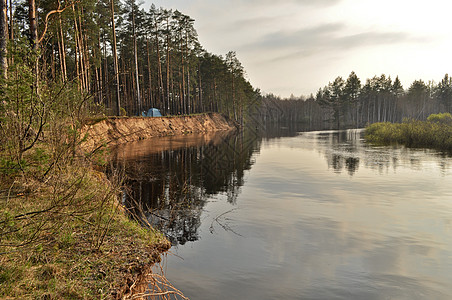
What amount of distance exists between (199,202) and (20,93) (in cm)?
796

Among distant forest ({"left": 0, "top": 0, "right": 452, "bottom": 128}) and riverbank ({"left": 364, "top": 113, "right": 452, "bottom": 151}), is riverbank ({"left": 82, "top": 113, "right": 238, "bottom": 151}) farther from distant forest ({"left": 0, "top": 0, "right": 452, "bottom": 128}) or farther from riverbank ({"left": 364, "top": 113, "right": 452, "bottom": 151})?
riverbank ({"left": 364, "top": 113, "right": 452, "bottom": 151})

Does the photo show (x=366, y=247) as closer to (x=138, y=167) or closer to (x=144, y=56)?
(x=138, y=167)

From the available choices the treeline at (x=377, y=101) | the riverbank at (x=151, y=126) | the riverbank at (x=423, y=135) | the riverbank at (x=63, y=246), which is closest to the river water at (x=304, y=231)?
the riverbank at (x=63, y=246)

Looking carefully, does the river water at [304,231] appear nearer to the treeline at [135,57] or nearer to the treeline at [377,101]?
the treeline at [135,57]

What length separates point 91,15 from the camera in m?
35.5

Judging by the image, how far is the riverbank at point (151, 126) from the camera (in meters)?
31.4

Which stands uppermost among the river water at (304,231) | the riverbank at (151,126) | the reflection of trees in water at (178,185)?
the riverbank at (151,126)

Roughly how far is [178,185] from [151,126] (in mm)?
30905

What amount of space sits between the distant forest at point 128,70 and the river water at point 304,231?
4.46 m

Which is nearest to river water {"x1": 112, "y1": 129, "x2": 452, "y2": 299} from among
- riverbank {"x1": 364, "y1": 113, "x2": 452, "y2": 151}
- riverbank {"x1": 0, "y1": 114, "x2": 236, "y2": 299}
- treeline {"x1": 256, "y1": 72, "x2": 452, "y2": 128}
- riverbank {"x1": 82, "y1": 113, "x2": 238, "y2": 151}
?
riverbank {"x1": 0, "y1": 114, "x2": 236, "y2": 299}

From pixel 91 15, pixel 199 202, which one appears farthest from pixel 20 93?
pixel 91 15

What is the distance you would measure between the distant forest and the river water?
4460 millimetres

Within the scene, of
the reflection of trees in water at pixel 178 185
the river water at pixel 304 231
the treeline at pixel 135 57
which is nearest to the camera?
the river water at pixel 304 231

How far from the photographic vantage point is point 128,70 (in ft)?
47.9
